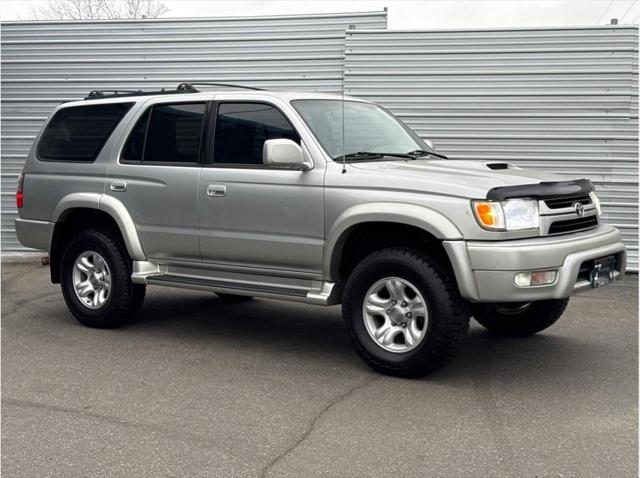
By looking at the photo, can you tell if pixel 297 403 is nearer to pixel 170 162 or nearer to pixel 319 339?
pixel 319 339

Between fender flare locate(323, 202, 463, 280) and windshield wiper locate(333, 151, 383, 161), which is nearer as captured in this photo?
fender flare locate(323, 202, 463, 280)

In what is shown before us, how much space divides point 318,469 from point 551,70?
26.5ft

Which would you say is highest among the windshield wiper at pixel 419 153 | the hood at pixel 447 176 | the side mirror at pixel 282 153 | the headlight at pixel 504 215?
the side mirror at pixel 282 153

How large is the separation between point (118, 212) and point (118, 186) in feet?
0.78

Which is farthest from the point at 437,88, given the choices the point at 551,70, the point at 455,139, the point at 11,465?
the point at 11,465

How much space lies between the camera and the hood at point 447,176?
17.3 ft

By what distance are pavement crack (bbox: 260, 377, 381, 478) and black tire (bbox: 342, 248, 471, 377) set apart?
0.72ft

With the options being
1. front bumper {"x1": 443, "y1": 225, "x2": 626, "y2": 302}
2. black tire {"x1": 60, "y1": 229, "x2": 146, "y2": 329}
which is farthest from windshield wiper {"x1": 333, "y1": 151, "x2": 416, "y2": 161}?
black tire {"x1": 60, "y1": 229, "x2": 146, "y2": 329}

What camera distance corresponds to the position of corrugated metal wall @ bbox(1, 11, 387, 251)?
11.4 metres

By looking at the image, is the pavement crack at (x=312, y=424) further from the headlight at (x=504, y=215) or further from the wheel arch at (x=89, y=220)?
the wheel arch at (x=89, y=220)

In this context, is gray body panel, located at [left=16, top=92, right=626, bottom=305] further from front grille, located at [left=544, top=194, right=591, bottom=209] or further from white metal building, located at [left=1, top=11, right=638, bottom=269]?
white metal building, located at [left=1, top=11, right=638, bottom=269]

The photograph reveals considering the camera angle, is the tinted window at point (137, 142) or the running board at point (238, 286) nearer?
the running board at point (238, 286)

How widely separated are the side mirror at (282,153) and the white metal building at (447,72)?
557 cm

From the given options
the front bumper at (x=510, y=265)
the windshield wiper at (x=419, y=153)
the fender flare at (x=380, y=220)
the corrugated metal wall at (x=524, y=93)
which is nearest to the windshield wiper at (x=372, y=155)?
the windshield wiper at (x=419, y=153)
